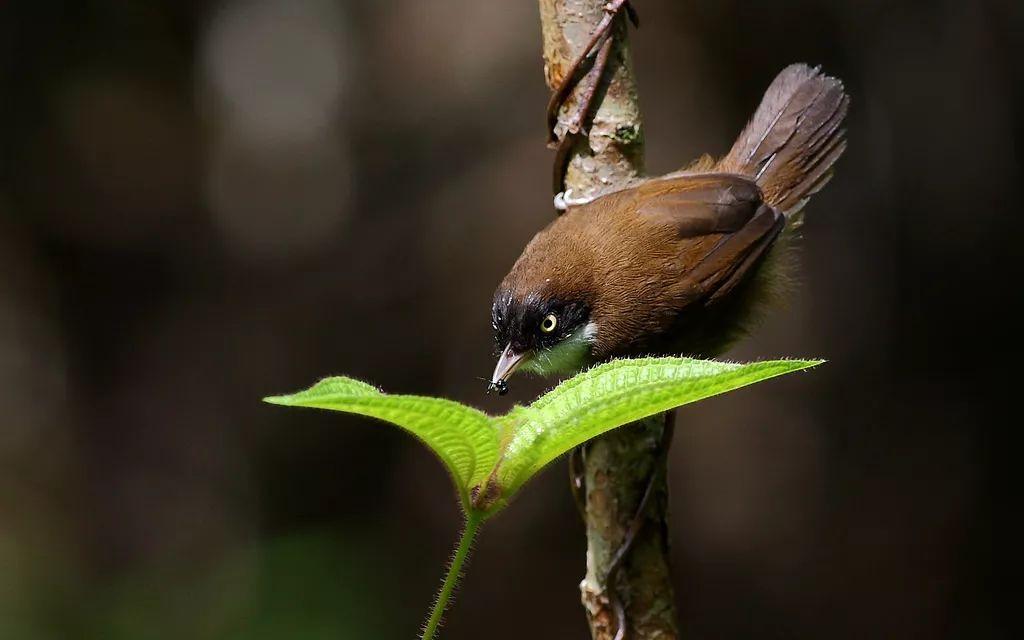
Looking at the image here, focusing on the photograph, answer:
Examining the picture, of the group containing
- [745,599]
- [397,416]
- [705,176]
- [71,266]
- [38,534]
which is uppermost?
[705,176]

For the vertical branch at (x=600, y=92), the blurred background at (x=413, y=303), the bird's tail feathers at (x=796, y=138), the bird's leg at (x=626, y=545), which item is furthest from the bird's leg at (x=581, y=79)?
the blurred background at (x=413, y=303)

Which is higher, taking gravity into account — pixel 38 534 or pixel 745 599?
pixel 38 534

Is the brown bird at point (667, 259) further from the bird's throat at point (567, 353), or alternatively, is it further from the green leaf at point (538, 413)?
the green leaf at point (538, 413)

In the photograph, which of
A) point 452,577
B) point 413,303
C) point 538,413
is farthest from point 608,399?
point 413,303

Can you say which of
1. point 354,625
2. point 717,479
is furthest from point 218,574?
point 717,479

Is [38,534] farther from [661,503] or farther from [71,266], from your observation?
[661,503]
